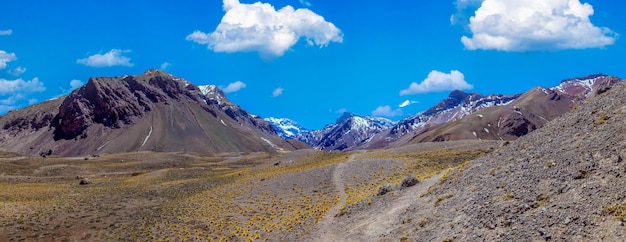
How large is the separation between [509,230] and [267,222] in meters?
23.8

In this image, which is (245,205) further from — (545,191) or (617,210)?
(617,210)

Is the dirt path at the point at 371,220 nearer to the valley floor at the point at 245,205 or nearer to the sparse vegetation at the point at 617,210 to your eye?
the valley floor at the point at 245,205

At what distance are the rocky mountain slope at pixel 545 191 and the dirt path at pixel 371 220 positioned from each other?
0.88m

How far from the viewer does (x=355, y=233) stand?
27062 mm

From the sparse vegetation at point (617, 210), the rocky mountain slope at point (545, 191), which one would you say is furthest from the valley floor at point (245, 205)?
the sparse vegetation at point (617, 210)

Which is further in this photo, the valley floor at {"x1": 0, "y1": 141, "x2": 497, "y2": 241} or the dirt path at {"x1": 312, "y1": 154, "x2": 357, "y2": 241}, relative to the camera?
the valley floor at {"x1": 0, "y1": 141, "x2": 497, "y2": 241}

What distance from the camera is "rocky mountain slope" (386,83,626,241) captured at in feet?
52.2

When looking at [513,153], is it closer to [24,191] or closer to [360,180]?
[360,180]

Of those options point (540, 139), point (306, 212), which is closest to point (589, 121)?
point (540, 139)

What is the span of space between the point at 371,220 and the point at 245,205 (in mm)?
21587

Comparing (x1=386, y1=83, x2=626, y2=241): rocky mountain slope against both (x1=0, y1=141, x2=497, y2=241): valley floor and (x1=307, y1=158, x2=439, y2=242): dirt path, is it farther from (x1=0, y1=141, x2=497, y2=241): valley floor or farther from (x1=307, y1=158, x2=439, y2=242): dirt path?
(x1=0, y1=141, x2=497, y2=241): valley floor

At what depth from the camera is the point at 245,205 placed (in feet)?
154

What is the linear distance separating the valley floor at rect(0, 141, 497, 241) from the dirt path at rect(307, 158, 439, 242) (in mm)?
92

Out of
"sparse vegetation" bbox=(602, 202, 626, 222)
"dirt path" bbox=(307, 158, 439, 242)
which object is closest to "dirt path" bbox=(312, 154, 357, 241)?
"dirt path" bbox=(307, 158, 439, 242)
